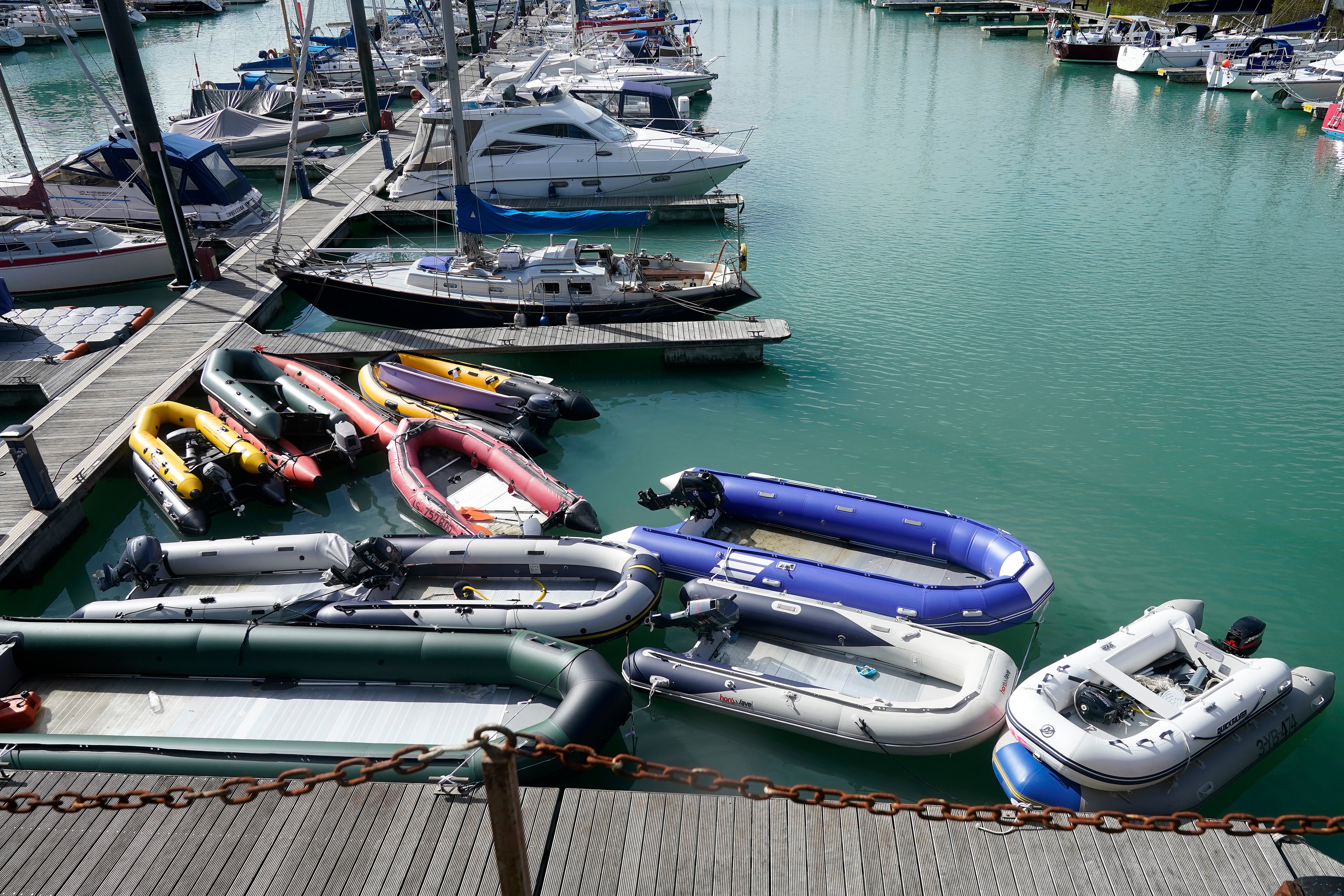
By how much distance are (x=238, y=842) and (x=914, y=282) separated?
18.3 metres

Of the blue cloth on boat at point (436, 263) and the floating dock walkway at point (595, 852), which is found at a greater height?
the blue cloth on boat at point (436, 263)

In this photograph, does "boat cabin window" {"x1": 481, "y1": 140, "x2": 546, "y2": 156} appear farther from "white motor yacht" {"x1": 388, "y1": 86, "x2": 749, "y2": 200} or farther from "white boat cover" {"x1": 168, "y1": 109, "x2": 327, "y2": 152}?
"white boat cover" {"x1": 168, "y1": 109, "x2": 327, "y2": 152}

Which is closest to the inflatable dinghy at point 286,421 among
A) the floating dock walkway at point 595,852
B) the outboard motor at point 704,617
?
the outboard motor at point 704,617

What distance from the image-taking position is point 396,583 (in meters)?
10.4

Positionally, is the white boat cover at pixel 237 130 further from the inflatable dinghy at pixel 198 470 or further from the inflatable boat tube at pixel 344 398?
the inflatable dinghy at pixel 198 470

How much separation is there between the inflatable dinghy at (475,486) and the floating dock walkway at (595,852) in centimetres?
518

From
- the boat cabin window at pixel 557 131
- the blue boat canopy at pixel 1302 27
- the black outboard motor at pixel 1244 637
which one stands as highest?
the blue boat canopy at pixel 1302 27

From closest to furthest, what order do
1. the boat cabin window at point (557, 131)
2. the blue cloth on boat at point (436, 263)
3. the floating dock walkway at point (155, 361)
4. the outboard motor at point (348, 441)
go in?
1. the floating dock walkway at point (155, 361)
2. the outboard motor at point (348, 441)
3. the blue cloth on boat at point (436, 263)
4. the boat cabin window at point (557, 131)

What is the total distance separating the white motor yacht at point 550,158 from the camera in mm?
23594

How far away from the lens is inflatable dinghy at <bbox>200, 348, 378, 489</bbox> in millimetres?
13062

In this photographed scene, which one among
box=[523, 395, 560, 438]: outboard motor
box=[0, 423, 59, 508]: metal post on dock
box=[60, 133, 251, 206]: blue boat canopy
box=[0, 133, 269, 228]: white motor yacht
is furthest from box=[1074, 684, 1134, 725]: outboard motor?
box=[60, 133, 251, 206]: blue boat canopy

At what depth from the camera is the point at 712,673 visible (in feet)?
29.6

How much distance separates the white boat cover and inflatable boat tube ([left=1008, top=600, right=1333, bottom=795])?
3012 centimetres

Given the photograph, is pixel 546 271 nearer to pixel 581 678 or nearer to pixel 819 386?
pixel 819 386
